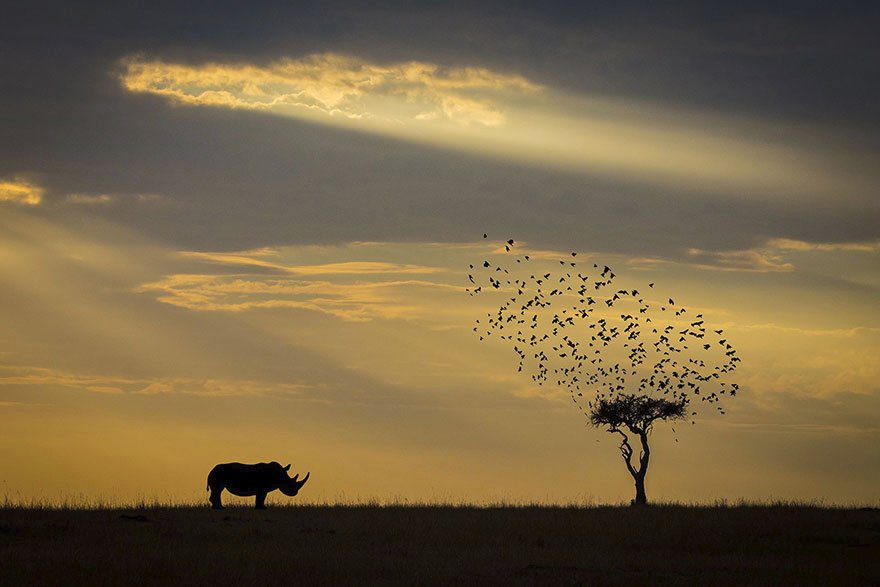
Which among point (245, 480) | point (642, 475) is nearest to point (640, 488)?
point (642, 475)

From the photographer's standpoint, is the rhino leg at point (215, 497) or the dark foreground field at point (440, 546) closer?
the dark foreground field at point (440, 546)

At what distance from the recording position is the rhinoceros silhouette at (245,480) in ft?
121

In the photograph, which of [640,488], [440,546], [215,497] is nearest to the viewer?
[440,546]

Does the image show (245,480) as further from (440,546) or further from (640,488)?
(640,488)

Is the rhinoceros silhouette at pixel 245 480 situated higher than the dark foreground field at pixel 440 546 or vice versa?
the rhinoceros silhouette at pixel 245 480

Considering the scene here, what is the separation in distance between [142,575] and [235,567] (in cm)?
204

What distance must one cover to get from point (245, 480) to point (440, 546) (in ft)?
38.3

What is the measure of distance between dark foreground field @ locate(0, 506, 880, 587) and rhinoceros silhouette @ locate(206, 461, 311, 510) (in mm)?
1015

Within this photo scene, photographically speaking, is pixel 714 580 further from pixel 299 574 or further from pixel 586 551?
pixel 299 574

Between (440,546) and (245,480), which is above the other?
(245,480)

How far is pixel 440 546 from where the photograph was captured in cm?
2786

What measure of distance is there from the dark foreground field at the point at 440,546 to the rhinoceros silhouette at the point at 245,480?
1.02m

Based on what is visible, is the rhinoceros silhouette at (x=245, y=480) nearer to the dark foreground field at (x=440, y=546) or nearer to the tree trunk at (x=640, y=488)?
the dark foreground field at (x=440, y=546)

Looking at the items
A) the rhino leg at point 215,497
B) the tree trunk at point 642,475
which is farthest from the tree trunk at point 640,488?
the rhino leg at point 215,497
